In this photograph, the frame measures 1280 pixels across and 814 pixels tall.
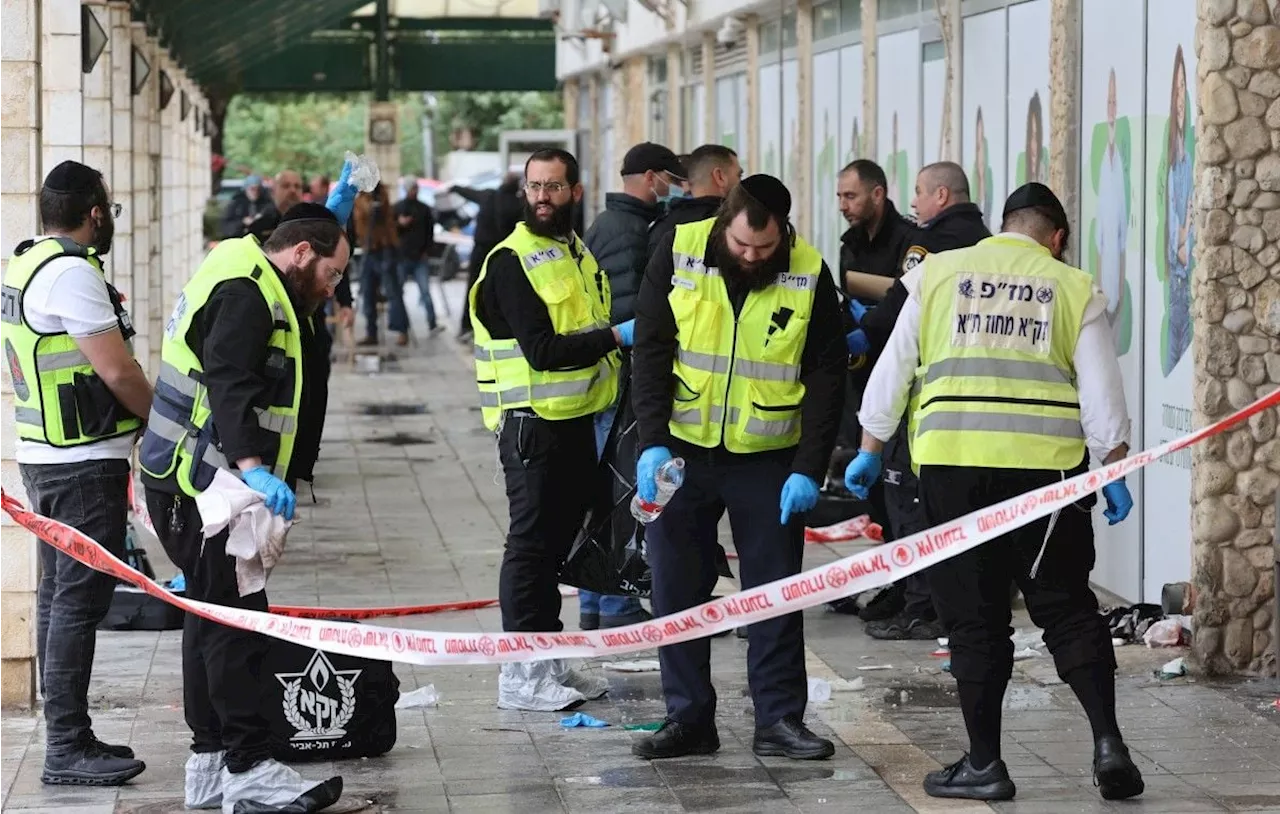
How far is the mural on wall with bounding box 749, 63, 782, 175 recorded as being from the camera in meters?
17.5

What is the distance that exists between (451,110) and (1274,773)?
58696 mm

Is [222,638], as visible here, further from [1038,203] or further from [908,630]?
[908,630]

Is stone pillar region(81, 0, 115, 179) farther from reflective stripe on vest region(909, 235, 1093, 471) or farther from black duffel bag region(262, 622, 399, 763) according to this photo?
reflective stripe on vest region(909, 235, 1093, 471)

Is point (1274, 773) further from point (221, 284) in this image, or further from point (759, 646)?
point (221, 284)

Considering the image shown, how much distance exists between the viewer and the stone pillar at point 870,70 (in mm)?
13820

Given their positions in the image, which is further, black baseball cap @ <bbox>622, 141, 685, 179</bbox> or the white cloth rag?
black baseball cap @ <bbox>622, 141, 685, 179</bbox>

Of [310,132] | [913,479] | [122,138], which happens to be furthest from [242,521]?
[310,132]

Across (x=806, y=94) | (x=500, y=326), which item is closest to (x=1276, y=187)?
(x=500, y=326)

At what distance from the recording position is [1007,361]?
6090 mm

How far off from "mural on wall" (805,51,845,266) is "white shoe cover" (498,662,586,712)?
26.8 feet

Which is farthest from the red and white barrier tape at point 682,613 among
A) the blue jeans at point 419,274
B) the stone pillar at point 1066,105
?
the blue jeans at point 419,274

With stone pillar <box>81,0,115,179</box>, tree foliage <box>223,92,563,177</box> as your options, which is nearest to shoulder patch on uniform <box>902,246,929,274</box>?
stone pillar <box>81,0,115,179</box>

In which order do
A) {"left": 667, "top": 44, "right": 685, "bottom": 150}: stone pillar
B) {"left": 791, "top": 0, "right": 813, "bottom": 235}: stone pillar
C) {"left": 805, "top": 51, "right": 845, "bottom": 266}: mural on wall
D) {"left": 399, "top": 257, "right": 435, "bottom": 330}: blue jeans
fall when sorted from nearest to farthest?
{"left": 805, "top": 51, "right": 845, "bottom": 266}: mural on wall < {"left": 791, "top": 0, "right": 813, "bottom": 235}: stone pillar < {"left": 667, "top": 44, "right": 685, "bottom": 150}: stone pillar < {"left": 399, "top": 257, "right": 435, "bottom": 330}: blue jeans

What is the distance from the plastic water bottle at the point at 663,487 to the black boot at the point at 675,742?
0.68 metres
